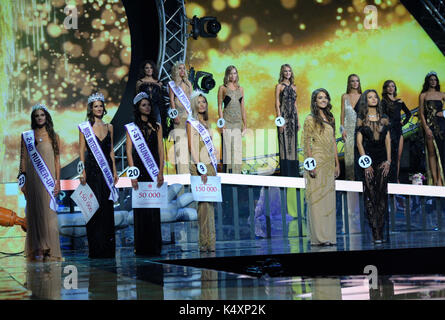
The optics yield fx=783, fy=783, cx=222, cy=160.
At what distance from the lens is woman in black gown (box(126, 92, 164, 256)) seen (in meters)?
6.45

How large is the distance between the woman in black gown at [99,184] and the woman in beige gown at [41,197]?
0.86ft

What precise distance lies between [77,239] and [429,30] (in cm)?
570

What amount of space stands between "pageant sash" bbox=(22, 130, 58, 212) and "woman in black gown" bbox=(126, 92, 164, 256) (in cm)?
66

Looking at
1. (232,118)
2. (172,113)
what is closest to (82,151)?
(172,113)

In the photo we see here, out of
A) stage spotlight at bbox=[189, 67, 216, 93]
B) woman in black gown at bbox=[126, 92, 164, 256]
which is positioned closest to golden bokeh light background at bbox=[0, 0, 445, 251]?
stage spotlight at bbox=[189, 67, 216, 93]

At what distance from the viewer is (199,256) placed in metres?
5.90

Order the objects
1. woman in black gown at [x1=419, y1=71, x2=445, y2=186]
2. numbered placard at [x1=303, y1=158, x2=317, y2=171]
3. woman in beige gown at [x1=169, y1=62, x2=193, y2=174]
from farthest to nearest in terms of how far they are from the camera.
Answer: woman in black gown at [x1=419, y1=71, x2=445, y2=186] → woman in beige gown at [x1=169, y1=62, x2=193, y2=174] → numbered placard at [x1=303, y1=158, x2=317, y2=171]

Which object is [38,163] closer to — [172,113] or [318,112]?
[172,113]

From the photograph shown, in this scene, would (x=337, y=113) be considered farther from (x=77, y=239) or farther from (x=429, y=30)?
(x=77, y=239)

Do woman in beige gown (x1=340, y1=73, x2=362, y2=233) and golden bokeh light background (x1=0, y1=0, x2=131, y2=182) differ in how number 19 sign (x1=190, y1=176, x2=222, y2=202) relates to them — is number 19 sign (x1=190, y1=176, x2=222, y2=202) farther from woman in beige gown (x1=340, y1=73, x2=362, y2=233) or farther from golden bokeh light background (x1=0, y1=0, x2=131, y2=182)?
golden bokeh light background (x1=0, y1=0, x2=131, y2=182)

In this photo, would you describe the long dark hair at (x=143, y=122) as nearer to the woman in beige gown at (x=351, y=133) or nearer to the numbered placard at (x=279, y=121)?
the numbered placard at (x=279, y=121)

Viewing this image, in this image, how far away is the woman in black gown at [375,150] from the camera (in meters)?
7.34

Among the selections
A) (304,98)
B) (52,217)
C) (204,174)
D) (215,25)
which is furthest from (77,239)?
(304,98)

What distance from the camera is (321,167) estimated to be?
715 cm
